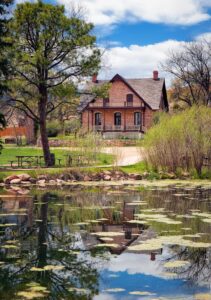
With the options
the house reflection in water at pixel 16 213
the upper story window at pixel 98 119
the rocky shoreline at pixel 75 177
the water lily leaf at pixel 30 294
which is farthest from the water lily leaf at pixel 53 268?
the upper story window at pixel 98 119

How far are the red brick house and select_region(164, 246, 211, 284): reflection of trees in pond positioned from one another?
4630 cm

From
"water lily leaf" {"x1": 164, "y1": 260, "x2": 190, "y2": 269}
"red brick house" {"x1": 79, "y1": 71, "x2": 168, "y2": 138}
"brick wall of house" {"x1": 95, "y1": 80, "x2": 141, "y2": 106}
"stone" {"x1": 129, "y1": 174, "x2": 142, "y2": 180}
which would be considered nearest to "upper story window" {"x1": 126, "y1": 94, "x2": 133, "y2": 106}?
"red brick house" {"x1": 79, "y1": 71, "x2": 168, "y2": 138}

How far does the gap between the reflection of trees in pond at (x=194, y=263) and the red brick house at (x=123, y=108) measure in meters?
46.3

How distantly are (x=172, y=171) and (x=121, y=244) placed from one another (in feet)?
48.3

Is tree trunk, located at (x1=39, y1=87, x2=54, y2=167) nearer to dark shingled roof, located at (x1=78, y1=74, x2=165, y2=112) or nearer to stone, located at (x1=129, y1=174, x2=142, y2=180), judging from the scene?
stone, located at (x1=129, y1=174, x2=142, y2=180)

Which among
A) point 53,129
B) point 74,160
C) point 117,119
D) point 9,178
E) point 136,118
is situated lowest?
point 9,178

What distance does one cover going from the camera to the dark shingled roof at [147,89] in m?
56.7

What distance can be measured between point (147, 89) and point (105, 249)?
5018cm

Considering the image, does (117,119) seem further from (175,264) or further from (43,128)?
(175,264)

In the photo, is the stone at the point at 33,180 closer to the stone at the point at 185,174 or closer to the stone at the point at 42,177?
the stone at the point at 42,177

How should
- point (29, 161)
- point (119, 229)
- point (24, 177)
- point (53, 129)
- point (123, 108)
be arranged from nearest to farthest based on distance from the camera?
point (119, 229), point (24, 177), point (29, 161), point (53, 129), point (123, 108)

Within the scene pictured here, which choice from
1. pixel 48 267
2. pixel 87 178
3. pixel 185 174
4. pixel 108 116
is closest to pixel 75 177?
pixel 87 178

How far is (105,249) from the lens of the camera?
9.50 meters

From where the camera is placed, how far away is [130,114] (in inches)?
2270
